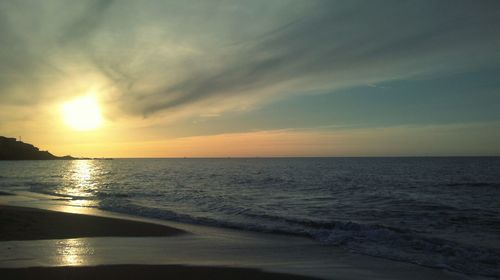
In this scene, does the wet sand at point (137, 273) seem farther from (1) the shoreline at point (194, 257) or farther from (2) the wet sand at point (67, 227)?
(2) the wet sand at point (67, 227)

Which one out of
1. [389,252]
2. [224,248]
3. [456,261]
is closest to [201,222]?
[224,248]

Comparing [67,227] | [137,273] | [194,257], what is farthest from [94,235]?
[137,273]

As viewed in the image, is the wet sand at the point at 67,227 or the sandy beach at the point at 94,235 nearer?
the sandy beach at the point at 94,235

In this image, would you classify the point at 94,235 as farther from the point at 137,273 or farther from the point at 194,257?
the point at 137,273

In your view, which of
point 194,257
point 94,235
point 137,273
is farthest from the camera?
point 94,235

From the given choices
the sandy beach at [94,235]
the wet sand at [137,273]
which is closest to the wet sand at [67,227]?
the sandy beach at [94,235]

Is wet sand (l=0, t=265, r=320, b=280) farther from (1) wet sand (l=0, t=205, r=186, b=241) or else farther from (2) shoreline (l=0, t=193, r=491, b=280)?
(1) wet sand (l=0, t=205, r=186, b=241)

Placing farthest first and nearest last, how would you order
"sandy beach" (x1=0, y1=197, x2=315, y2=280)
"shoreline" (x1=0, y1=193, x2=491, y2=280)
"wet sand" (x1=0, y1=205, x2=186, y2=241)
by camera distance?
1. "wet sand" (x1=0, y1=205, x2=186, y2=241)
2. "shoreline" (x1=0, y1=193, x2=491, y2=280)
3. "sandy beach" (x1=0, y1=197, x2=315, y2=280)

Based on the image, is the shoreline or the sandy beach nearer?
the sandy beach

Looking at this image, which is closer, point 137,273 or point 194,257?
point 137,273

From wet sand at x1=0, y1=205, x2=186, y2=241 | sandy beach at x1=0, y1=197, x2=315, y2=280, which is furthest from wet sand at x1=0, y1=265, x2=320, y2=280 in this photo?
wet sand at x1=0, y1=205, x2=186, y2=241

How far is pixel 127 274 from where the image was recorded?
29.1ft

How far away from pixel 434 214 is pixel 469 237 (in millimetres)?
6259

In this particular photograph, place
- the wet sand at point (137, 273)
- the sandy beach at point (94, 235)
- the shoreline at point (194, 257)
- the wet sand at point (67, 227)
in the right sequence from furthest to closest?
the wet sand at point (67, 227), the shoreline at point (194, 257), the sandy beach at point (94, 235), the wet sand at point (137, 273)
